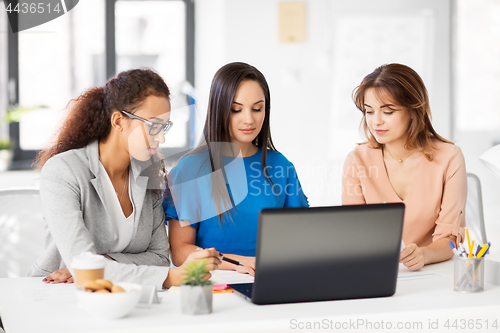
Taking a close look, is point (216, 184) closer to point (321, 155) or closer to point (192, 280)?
point (192, 280)

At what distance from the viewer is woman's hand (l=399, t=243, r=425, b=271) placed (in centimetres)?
139

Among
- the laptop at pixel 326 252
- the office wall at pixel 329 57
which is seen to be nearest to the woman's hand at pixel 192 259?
the laptop at pixel 326 252

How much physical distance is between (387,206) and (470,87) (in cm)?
273

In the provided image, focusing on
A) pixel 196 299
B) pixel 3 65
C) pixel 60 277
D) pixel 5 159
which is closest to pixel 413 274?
pixel 196 299

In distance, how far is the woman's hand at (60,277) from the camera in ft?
4.21

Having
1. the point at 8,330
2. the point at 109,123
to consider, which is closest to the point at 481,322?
the point at 8,330

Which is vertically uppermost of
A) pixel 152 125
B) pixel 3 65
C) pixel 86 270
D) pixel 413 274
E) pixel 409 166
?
pixel 3 65

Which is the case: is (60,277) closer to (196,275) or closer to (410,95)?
(196,275)

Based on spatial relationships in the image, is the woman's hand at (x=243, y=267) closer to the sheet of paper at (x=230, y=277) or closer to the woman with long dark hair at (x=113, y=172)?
the sheet of paper at (x=230, y=277)

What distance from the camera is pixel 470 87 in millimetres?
3439

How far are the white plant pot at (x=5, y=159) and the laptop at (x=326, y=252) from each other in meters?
2.61

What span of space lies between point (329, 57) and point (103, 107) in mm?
2217

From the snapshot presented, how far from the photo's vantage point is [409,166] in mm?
1805

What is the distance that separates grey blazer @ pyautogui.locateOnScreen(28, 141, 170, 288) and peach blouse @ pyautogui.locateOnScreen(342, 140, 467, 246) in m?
0.72
